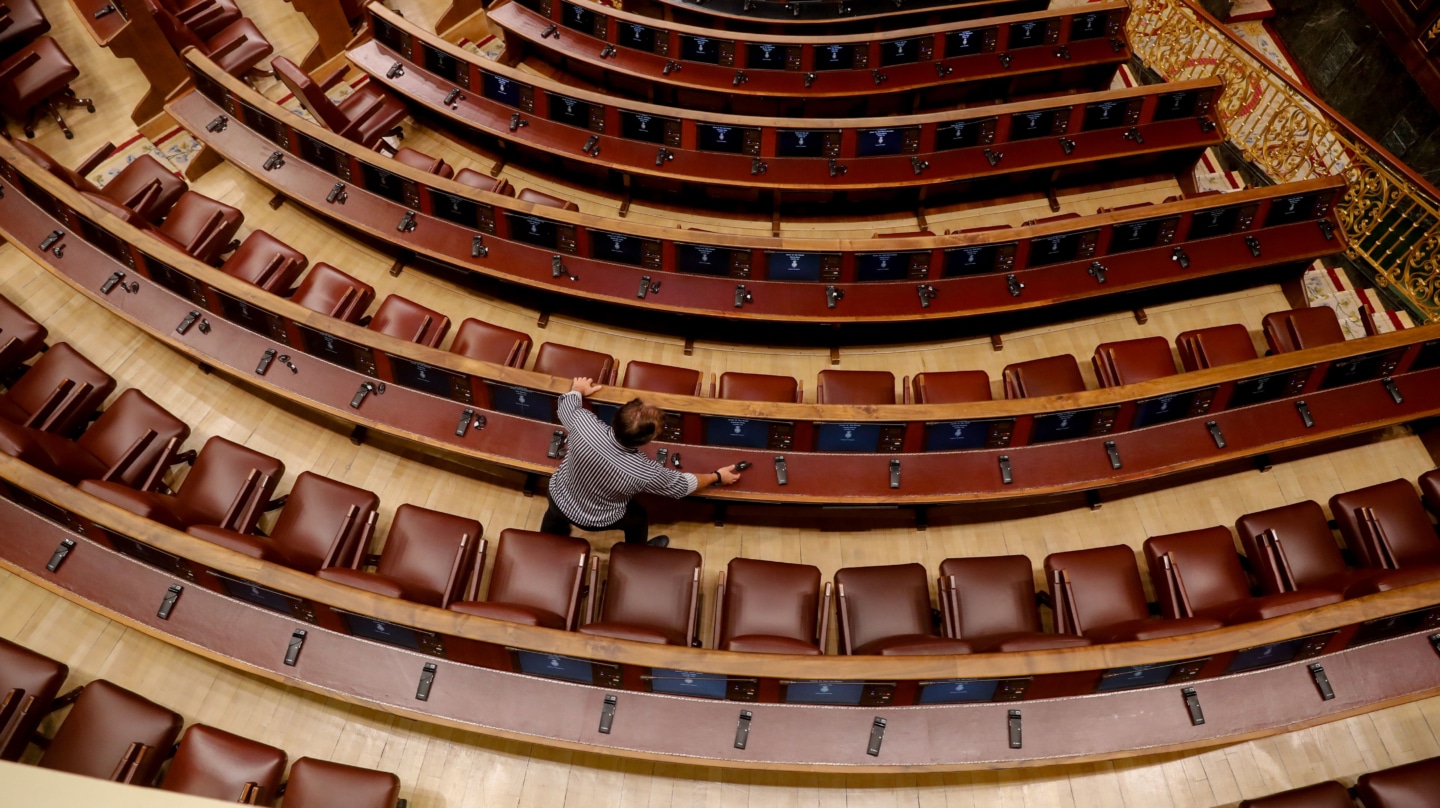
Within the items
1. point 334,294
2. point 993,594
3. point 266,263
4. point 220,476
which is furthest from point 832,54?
point 220,476

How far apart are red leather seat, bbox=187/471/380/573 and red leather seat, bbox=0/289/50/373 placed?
4.79 feet

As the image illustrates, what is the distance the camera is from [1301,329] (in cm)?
427

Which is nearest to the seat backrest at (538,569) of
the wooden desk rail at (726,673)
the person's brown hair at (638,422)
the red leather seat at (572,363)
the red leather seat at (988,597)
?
the wooden desk rail at (726,673)

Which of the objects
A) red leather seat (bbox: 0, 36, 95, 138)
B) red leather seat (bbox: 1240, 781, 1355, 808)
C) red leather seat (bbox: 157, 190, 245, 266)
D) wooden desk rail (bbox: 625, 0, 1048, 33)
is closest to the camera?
red leather seat (bbox: 1240, 781, 1355, 808)

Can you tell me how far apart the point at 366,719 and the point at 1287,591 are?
3.56m

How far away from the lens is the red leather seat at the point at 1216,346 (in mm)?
4152

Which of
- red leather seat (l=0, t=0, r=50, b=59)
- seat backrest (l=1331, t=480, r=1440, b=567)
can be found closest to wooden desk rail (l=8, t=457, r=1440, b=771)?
seat backrest (l=1331, t=480, r=1440, b=567)

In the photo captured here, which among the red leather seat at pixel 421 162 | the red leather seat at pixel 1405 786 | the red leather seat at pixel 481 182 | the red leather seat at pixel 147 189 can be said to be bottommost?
the red leather seat at pixel 1405 786

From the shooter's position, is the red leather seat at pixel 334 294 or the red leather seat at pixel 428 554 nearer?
the red leather seat at pixel 428 554

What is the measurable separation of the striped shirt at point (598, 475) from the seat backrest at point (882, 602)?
74 centimetres

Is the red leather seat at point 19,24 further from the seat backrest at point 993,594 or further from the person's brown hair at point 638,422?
the seat backrest at point 993,594

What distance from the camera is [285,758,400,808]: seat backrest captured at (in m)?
2.81

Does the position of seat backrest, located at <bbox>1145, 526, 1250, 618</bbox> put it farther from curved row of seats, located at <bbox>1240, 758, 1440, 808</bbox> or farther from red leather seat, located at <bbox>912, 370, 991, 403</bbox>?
red leather seat, located at <bbox>912, 370, 991, 403</bbox>

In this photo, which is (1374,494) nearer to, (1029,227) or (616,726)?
(1029,227)
